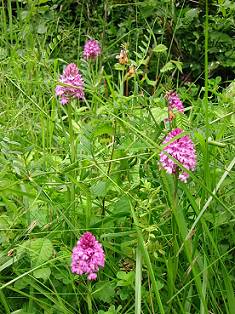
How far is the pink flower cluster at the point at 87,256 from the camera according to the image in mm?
1110

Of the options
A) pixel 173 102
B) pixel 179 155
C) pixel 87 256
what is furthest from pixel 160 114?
pixel 87 256

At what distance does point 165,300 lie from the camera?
1258 millimetres


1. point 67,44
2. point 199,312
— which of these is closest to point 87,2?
point 67,44

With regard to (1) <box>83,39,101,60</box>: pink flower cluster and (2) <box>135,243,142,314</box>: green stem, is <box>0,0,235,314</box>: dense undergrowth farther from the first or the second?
(1) <box>83,39,101,60</box>: pink flower cluster

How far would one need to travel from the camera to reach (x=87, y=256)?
1.11 metres

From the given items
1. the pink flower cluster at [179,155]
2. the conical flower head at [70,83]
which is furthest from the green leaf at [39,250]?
the conical flower head at [70,83]

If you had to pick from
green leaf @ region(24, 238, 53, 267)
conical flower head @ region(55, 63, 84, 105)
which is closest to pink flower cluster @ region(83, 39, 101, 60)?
conical flower head @ region(55, 63, 84, 105)

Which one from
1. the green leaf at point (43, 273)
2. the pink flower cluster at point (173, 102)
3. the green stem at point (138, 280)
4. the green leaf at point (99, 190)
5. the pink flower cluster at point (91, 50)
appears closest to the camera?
the green stem at point (138, 280)

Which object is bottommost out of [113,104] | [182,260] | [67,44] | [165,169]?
[67,44]

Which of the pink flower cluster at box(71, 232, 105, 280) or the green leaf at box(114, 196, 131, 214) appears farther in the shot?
the green leaf at box(114, 196, 131, 214)

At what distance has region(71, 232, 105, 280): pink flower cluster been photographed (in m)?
1.11

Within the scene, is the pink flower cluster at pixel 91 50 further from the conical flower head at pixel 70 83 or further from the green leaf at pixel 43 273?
the green leaf at pixel 43 273

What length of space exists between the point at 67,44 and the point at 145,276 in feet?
7.84

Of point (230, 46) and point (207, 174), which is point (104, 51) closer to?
point (230, 46)
